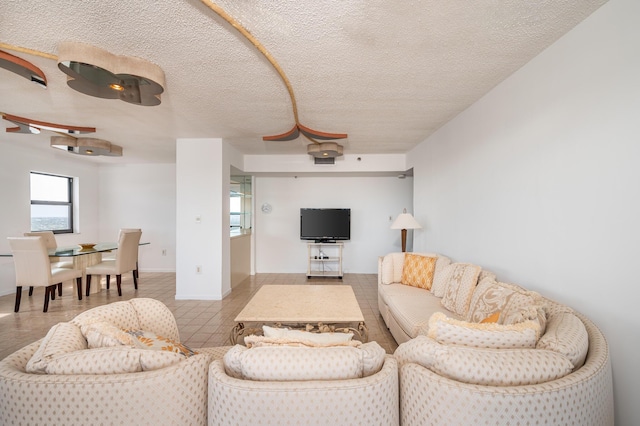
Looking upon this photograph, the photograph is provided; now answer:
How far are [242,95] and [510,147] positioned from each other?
8.03 ft

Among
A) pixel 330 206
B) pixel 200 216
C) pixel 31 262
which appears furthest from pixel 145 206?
pixel 330 206

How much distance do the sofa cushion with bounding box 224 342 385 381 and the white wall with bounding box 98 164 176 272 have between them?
6051mm

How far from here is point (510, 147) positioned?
230 centimetres

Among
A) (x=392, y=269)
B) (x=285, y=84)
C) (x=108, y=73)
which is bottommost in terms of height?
(x=392, y=269)

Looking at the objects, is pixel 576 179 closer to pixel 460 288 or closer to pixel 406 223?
pixel 460 288

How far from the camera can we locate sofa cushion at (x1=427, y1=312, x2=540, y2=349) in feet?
4.02

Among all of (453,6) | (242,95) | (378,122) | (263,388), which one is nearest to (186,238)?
(242,95)

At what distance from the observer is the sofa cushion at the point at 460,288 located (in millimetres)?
A: 2395

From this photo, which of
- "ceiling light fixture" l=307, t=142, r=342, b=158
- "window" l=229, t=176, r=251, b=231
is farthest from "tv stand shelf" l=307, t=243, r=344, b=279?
"ceiling light fixture" l=307, t=142, r=342, b=158

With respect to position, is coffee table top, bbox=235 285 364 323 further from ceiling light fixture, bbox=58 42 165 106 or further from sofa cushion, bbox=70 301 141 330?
ceiling light fixture, bbox=58 42 165 106

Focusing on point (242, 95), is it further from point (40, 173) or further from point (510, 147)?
point (40, 173)

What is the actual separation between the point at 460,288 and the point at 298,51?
237cm

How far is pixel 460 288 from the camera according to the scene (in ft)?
8.20

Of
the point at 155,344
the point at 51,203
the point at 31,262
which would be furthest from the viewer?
the point at 51,203
